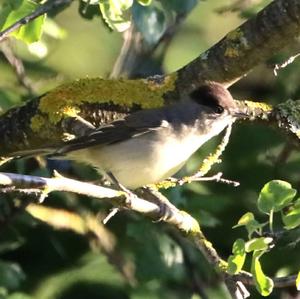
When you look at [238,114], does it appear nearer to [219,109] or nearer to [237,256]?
[219,109]

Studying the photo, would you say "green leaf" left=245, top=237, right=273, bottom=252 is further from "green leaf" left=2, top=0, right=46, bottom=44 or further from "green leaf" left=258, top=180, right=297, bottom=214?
"green leaf" left=2, top=0, right=46, bottom=44

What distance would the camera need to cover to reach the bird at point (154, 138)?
346 centimetres

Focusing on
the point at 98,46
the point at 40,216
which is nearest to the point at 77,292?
the point at 40,216

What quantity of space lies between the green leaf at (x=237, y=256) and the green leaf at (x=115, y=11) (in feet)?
2.72

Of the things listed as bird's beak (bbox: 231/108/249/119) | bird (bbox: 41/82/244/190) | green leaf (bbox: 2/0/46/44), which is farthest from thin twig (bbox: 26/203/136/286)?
green leaf (bbox: 2/0/46/44)

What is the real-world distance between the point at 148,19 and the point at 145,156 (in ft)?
1.56

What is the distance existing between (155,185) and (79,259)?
2.48ft

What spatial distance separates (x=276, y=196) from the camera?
2434 millimetres

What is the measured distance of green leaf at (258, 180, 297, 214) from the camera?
2.42 m

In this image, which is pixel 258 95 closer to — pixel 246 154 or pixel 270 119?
pixel 246 154

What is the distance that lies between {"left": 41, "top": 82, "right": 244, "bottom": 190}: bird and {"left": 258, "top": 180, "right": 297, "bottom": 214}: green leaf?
40.2 inches

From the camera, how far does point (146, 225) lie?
383 cm

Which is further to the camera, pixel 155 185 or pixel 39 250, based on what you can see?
pixel 39 250

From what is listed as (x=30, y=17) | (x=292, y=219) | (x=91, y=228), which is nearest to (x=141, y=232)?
(x=91, y=228)
